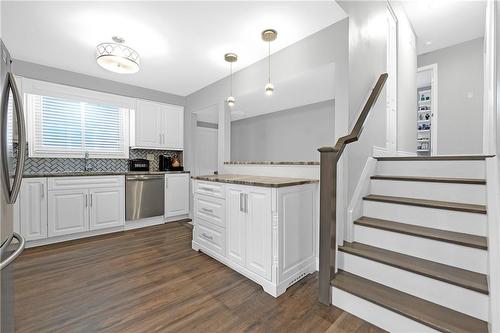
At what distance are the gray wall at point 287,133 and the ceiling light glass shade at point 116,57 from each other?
3.60m

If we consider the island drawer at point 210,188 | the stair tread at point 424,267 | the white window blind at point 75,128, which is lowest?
the stair tread at point 424,267

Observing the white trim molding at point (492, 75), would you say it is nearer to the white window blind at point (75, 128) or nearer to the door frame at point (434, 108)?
the door frame at point (434, 108)

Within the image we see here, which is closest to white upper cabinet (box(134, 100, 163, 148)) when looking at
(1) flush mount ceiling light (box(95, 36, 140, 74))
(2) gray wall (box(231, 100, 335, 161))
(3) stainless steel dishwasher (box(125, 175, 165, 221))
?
(3) stainless steel dishwasher (box(125, 175, 165, 221))

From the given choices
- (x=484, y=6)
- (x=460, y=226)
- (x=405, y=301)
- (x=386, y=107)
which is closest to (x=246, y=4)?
(x=386, y=107)

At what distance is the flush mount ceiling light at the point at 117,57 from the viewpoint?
2.21 meters

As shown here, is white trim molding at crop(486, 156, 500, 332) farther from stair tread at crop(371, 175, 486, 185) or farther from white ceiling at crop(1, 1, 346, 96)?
white ceiling at crop(1, 1, 346, 96)

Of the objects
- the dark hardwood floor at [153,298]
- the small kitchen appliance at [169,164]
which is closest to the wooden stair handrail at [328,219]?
the dark hardwood floor at [153,298]

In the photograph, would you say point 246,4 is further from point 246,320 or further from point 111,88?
point 111,88

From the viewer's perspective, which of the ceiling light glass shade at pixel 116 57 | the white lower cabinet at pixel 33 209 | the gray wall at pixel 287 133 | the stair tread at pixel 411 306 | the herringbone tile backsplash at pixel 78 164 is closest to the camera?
the stair tread at pixel 411 306

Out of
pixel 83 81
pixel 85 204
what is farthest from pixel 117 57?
pixel 85 204

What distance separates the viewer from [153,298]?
1803 mm

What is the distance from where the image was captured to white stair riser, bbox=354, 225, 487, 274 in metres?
1.45

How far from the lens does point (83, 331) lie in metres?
1.46

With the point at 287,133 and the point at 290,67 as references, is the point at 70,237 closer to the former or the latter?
the point at 290,67
